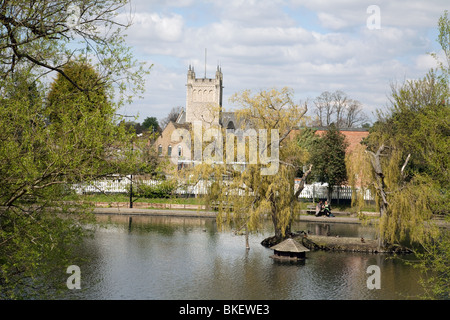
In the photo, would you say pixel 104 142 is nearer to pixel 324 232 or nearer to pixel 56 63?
pixel 56 63

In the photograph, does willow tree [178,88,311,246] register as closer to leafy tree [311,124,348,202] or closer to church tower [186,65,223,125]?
leafy tree [311,124,348,202]

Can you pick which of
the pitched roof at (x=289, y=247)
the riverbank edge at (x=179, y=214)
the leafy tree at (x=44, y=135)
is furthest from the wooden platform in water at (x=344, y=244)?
the leafy tree at (x=44, y=135)

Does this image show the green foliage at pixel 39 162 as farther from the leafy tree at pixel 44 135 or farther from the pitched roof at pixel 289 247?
the pitched roof at pixel 289 247

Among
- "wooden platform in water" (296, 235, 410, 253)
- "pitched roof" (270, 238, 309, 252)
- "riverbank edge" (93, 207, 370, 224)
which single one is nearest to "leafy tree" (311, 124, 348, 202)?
"riverbank edge" (93, 207, 370, 224)

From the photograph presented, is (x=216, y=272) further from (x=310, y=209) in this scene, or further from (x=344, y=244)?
(x=310, y=209)

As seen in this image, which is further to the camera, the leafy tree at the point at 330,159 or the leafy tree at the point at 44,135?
the leafy tree at the point at 330,159

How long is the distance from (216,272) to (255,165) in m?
7.66

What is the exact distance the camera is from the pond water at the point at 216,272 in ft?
66.5

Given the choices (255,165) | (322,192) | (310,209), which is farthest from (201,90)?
(255,165)

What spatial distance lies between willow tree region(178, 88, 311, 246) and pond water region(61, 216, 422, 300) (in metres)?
2.21

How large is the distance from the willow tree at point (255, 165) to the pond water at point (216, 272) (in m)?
2.21

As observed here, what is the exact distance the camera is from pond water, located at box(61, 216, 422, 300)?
66.5ft

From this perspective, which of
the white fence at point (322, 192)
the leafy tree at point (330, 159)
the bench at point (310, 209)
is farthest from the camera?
the white fence at point (322, 192)
